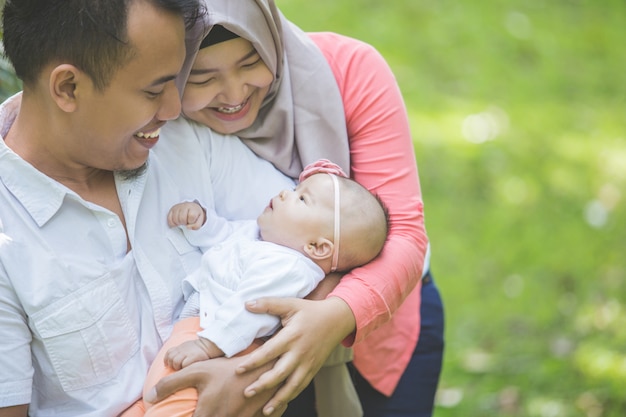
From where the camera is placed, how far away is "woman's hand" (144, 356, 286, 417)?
2062 millimetres

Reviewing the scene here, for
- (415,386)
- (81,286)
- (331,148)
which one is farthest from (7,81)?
(415,386)

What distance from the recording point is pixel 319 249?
2363mm

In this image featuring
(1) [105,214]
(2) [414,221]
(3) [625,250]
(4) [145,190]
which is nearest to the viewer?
(1) [105,214]

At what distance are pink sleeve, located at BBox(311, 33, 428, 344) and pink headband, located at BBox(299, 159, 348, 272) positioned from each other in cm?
13

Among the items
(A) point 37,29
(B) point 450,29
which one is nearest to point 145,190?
(A) point 37,29

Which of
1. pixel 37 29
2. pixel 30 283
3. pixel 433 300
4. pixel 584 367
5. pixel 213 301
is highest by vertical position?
pixel 37 29

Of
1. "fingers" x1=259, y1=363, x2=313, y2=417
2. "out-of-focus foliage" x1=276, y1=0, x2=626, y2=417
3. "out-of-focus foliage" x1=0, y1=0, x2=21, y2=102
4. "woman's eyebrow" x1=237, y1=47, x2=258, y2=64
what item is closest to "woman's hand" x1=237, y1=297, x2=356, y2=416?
"fingers" x1=259, y1=363, x2=313, y2=417

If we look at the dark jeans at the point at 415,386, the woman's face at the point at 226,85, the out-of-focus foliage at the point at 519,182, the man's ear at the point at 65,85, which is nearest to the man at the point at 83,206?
the man's ear at the point at 65,85

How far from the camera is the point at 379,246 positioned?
2439 millimetres

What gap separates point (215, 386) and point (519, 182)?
3699 mm

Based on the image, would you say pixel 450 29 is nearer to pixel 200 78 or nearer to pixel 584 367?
pixel 584 367

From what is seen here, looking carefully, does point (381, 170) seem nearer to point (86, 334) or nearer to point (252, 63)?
point (252, 63)

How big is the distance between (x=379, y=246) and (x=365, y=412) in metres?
0.70

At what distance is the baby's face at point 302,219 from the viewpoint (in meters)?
2.34
